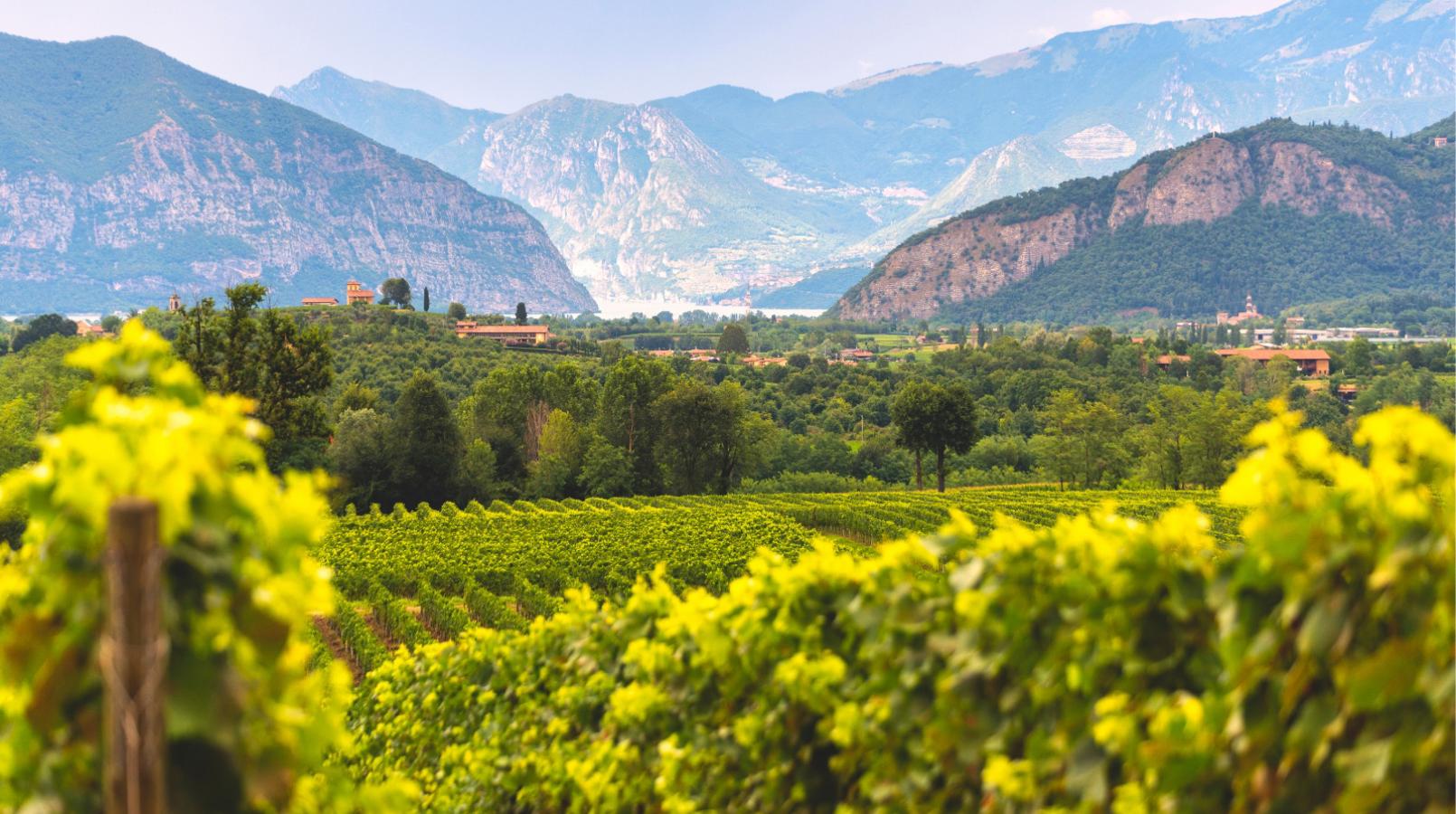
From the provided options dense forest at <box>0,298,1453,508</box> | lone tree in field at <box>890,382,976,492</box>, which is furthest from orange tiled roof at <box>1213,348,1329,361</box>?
lone tree in field at <box>890,382,976,492</box>

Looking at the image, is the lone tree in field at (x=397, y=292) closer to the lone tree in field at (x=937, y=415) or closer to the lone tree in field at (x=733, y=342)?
the lone tree in field at (x=733, y=342)

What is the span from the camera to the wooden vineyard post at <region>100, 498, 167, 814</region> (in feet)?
6.02

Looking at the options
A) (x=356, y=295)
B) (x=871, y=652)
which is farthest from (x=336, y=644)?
(x=356, y=295)

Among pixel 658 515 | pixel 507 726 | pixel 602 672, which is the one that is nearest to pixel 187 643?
pixel 602 672

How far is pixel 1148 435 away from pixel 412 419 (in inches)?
1809

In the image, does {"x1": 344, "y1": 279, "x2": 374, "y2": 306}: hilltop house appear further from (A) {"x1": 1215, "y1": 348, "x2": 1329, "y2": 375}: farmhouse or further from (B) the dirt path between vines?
(A) {"x1": 1215, "y1": 348, "x2": 1329, "y2": 375}: farmhouse

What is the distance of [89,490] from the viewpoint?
5.93ft

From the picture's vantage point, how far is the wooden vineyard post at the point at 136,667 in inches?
72.2

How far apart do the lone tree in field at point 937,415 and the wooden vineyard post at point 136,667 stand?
5618 centimetres

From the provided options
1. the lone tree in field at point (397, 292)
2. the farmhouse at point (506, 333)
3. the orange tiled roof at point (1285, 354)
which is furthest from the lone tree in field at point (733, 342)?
the orange tiled roof at point (1285, 354)

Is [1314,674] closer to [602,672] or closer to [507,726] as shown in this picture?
[602,672]

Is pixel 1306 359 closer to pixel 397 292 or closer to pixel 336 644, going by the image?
pixel 397 292

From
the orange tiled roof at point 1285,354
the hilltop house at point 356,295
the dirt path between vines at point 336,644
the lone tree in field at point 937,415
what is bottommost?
the dirt path between vines at point 336,644

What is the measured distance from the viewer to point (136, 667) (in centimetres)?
186
